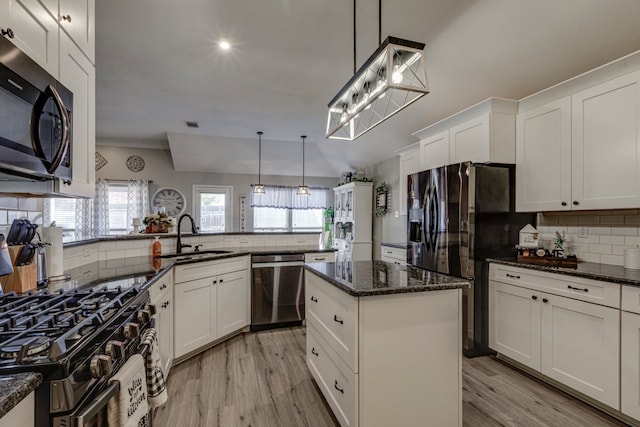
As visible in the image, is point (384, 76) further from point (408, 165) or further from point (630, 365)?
Result: point (408, 165)

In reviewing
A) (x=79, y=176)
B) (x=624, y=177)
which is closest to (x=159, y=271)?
(x=79, y=176)

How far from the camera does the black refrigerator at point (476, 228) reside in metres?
2.79

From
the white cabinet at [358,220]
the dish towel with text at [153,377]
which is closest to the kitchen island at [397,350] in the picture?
the dish towel with text at [153,377]

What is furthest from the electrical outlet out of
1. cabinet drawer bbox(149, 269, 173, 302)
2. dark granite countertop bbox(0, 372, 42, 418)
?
dark granite countertop bbox(0, 372, 42, 418)

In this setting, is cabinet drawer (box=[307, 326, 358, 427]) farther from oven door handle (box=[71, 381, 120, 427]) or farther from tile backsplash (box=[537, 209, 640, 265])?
tile backsplash (box=[537, 209, 640, 265])

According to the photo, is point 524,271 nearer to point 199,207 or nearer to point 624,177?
point 624,177

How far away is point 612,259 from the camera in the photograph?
8.13ft

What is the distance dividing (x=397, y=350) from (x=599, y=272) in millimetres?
1591

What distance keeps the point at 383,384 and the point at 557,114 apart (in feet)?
8.25

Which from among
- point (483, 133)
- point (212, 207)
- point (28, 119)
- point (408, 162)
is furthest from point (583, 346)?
point (212, 207)

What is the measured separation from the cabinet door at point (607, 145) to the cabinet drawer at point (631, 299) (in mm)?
605

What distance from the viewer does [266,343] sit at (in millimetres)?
3133

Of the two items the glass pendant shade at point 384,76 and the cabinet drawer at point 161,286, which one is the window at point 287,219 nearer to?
the cabinet drawer at point 161,286

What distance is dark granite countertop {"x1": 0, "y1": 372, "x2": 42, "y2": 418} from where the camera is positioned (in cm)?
64
